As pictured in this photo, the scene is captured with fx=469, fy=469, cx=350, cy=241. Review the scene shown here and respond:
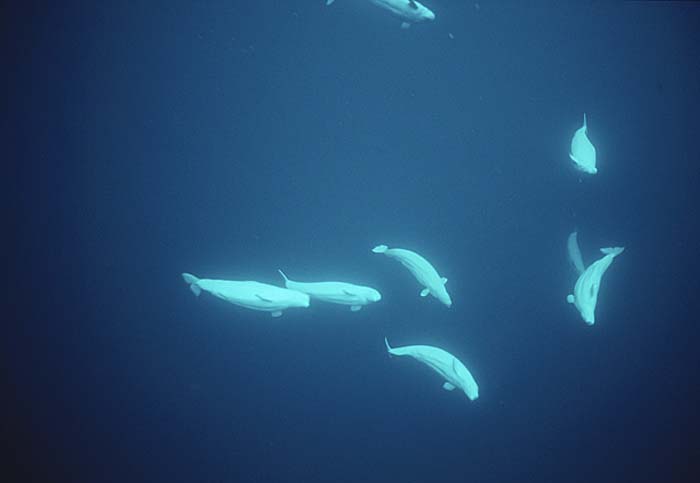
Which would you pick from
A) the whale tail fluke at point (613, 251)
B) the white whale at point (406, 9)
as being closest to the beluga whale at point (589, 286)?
the whale tail fluke at point (613, 251)

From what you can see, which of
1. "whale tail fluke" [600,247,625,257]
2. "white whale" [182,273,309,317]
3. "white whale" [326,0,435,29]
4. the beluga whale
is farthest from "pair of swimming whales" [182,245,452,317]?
"white whale" [326,0,435,29]

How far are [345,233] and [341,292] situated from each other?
173 cm

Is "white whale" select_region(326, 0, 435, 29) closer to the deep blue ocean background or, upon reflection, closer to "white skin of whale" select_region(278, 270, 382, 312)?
the deep blue ocean background

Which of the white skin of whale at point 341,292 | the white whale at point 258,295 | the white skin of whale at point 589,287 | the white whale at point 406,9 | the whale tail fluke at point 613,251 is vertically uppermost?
the white whale at point 406,9

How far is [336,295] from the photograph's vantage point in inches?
209

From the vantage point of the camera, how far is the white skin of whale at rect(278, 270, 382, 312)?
206 inches

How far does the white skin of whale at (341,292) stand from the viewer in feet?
17.2

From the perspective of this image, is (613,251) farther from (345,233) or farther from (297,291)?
(297,291)

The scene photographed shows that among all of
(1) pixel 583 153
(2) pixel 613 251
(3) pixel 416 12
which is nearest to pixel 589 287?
(2) pixel 613 251

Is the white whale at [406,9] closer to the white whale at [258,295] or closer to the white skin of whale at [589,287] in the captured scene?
the white whale at [258,295]

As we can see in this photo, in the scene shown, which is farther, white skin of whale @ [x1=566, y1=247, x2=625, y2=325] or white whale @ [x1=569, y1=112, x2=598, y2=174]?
white whale @ [x1=569, y1=112, x2=598, y2=174]

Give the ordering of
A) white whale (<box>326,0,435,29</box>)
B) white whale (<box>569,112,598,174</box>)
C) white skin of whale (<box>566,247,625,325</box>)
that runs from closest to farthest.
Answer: white whale (<box>326,0,435,29</box>), white skin of whale (<box>566,247,625,325</box>), white whale (<box>569,112,598,174</box>)

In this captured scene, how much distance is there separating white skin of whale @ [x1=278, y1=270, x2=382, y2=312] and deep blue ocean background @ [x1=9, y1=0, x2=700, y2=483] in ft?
4.95

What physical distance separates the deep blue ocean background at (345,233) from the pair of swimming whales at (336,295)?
1470mm
